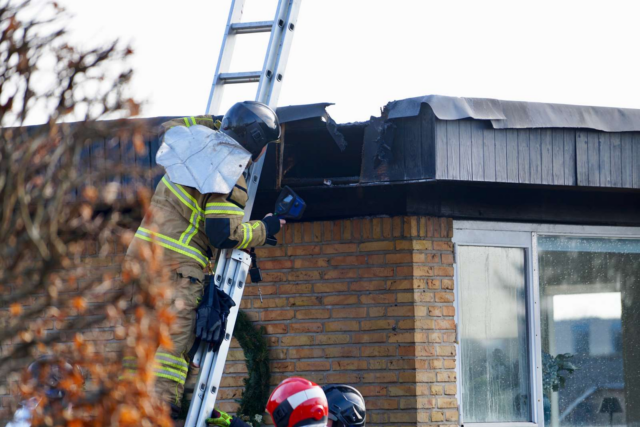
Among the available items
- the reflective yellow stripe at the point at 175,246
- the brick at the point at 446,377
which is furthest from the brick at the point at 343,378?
the reflective yellow stripe at the point at 175,246

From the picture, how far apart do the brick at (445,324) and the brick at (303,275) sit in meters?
0.94

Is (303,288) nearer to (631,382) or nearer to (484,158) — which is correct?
(484,158)

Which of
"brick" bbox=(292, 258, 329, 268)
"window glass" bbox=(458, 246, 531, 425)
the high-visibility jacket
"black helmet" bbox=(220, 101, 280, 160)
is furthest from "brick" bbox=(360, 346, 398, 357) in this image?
"black helmet" bbox=(220, 101, 280, 160)

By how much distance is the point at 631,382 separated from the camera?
23.7 ft

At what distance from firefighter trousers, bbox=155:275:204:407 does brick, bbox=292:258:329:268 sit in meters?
1.58

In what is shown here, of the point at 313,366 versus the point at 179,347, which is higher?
the point at 313,366

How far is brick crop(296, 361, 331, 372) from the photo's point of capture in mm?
6699

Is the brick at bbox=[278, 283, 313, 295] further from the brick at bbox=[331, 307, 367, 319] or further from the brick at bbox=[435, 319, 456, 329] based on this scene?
the brick at bbox=[435, 319, 456, 329]

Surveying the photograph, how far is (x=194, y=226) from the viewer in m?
5.40

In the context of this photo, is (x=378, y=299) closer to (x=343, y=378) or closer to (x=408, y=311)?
(x=408, y=311)

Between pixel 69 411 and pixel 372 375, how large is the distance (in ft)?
14.0

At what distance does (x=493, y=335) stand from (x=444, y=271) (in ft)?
2.14

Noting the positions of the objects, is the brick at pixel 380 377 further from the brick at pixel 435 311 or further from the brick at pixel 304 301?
the brick at pixel 304 301

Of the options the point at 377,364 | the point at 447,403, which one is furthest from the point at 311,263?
the point at 447,403
